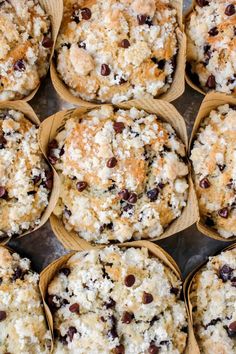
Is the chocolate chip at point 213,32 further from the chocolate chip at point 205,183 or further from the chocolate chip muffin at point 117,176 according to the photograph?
the chocolate chip at point 205,183

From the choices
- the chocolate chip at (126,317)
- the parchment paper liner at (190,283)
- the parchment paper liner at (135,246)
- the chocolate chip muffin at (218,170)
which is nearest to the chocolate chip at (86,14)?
the chocolate chip muffin at (218,170)

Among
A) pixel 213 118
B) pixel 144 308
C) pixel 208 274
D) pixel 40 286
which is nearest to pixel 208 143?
pixel 213 118

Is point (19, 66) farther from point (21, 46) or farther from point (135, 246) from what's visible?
point (135, 246)

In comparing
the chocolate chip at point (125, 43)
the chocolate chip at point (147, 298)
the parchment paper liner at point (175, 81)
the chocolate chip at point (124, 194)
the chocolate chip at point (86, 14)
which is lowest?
the chocolate chip at point (147, 298)

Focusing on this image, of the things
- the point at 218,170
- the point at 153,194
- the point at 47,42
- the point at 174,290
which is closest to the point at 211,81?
the point at 218,170

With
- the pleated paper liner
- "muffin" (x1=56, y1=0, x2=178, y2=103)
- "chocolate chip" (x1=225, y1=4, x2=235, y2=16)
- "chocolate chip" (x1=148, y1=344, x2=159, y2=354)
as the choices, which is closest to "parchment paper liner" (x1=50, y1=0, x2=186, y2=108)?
"muffin" (x1=56, y1=0, x2=178, y2=103)
